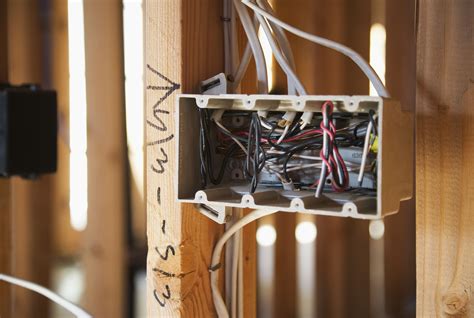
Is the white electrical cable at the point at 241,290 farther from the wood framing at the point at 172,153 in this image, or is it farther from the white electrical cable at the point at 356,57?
the white electrical cable at the point at 356,57

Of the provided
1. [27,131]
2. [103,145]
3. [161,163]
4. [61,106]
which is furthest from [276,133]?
[61,106]

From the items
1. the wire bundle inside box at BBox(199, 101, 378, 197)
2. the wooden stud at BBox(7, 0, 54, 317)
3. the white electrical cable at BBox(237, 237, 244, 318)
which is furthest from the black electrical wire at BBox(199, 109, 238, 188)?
the wooden stud at BBox(7, 0, 54, 317)

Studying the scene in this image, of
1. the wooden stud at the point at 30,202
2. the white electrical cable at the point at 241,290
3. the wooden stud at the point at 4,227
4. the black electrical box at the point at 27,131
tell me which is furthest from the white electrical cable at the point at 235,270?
the wooden stud at the point at 30,202

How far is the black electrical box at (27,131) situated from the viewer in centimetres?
75

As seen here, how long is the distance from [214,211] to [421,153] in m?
0.24

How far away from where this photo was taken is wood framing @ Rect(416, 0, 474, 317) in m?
0.71

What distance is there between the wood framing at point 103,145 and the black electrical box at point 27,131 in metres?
1.52

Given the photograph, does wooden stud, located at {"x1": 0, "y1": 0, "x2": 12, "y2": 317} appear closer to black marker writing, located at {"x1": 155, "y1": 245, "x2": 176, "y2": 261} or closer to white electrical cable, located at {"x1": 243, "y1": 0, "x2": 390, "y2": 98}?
black marker writing, located at {"x1": 155, "y1": 245, "x2": 176, "y2": 261}

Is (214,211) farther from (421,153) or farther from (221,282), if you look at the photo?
(421,153)

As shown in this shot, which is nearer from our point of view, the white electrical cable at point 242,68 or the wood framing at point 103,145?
the white electrical cable at point 242,68

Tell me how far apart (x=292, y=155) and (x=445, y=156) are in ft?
0.56

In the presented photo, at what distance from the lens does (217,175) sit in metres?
0.74

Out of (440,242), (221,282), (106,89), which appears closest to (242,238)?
(221,282)

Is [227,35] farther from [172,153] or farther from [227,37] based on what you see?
[172,153]
